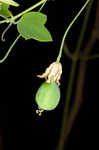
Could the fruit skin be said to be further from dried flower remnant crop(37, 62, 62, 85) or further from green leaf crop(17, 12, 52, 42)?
green leaf crop(17, 12, 52, 42)

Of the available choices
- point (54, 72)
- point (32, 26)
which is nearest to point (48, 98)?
point (54, 72)

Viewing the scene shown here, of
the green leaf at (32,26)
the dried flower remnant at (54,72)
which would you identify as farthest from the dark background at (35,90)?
the green leaf at (32,26)

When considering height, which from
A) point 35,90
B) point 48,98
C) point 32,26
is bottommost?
point 35,90

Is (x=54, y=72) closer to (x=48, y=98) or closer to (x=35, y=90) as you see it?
(x=48, y=98)

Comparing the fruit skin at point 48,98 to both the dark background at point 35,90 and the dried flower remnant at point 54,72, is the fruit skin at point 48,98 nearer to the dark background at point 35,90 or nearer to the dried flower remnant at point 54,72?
the dried flower remnant at point 54,72

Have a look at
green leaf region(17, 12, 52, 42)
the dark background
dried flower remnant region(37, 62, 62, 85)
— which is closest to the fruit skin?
dried flower remnant region(37, 62, 62, 85)

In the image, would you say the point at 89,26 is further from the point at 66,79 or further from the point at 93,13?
the point at 66,79
